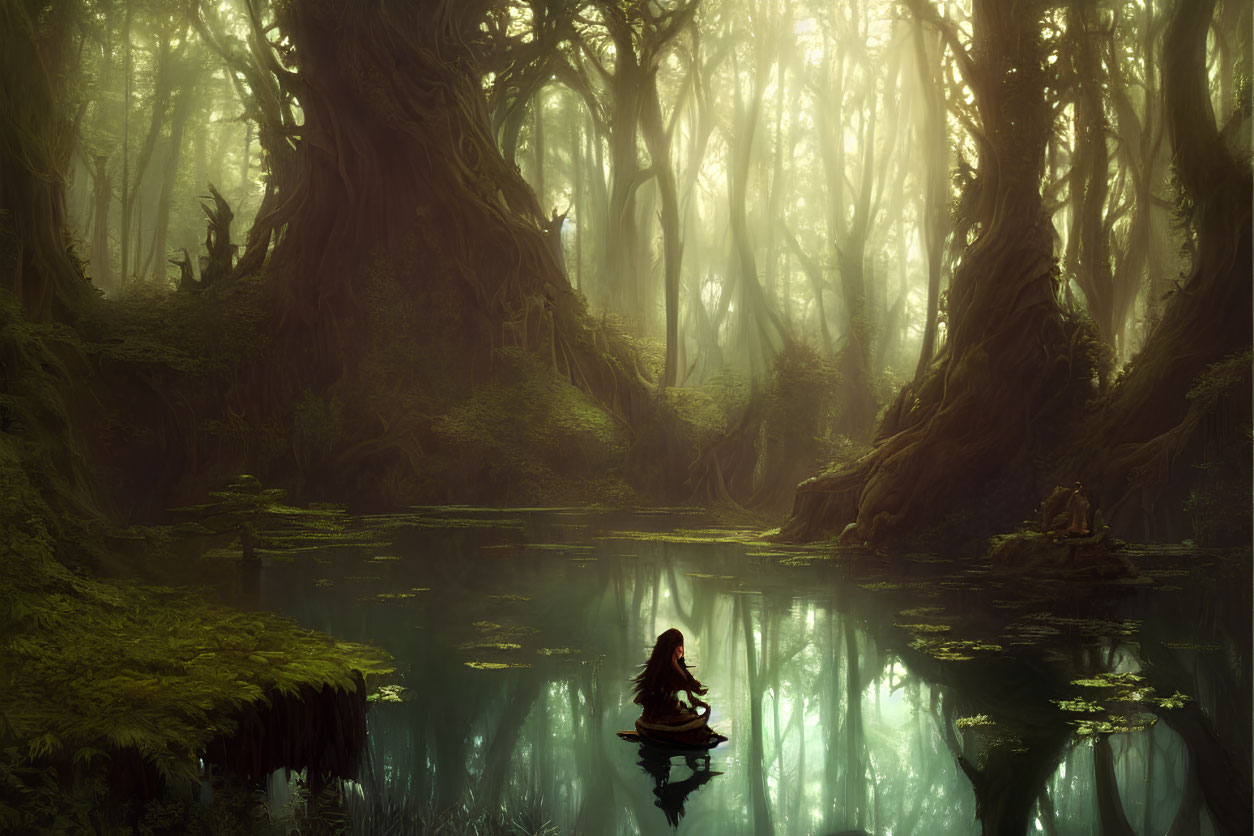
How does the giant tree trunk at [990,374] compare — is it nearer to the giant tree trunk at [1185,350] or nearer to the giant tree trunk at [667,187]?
the giant tree trunk at [1185,350]

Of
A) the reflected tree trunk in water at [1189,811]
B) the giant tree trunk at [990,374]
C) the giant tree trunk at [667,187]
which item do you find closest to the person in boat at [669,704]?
the reflected tree trunk in water at [1189,811]

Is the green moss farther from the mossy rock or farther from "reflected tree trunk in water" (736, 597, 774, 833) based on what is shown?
the mossy rock

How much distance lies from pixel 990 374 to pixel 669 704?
550cm

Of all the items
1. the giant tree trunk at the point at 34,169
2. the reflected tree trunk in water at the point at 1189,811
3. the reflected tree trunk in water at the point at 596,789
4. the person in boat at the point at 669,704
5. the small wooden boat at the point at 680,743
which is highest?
the giant tree trunk at the point at 34,169

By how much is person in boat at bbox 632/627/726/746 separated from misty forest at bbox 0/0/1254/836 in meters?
0.05

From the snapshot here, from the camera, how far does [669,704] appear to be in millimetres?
4871

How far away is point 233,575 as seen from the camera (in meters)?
7.45

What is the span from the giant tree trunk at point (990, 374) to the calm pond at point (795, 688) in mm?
587

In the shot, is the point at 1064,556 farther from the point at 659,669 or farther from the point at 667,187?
the point at 667,187

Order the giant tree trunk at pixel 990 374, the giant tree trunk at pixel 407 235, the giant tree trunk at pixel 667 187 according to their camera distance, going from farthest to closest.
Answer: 1. the giant tree trunk at pixel 667 187
2. the giant tree trunk at pixel 407 235
3. the giant tree trunk at pixel 990 374

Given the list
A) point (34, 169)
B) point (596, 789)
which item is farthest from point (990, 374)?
point (34, 169)

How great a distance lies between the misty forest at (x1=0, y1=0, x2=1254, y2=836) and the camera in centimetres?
484

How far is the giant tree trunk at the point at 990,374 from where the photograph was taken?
29.2 ft

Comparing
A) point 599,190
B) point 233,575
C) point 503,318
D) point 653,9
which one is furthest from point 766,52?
point 233,575
